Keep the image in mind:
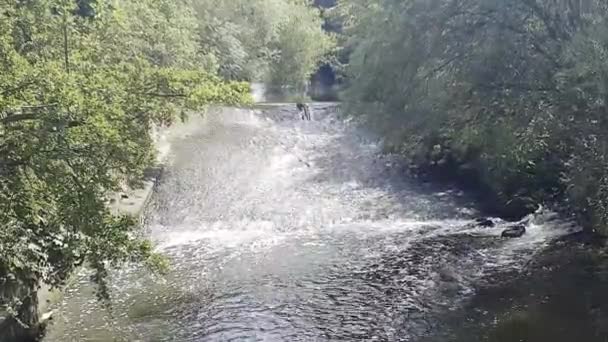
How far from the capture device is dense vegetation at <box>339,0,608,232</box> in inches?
314

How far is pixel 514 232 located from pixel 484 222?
1.04 m

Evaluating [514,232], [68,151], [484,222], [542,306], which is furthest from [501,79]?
[484,222]

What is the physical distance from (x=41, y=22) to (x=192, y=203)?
8301 mm

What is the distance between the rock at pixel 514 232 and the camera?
13703mm

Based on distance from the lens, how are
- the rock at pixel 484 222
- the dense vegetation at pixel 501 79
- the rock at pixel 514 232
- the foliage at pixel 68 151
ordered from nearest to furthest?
the foliage at pixel 68 151
the dense vegetation at pixel 501 79
the rock at pixel 514 232
the rock at pixel 484 222

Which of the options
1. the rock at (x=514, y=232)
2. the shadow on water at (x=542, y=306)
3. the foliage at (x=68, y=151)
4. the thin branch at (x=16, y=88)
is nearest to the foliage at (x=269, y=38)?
the rock at (x=514, y=232)

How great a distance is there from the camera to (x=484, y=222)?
48.4ft

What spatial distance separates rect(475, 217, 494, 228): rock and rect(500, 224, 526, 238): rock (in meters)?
0.62

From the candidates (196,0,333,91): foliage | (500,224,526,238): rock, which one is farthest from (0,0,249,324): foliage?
(196,0,333,91): foliage

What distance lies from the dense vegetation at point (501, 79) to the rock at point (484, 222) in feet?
15.7

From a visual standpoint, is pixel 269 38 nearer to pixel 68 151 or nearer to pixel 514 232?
pixel 514 232

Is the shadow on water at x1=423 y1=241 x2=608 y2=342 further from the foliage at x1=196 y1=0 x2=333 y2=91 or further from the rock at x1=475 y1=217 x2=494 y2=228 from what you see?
the foliage at x1=196 y1=0 x2=333 y2=91

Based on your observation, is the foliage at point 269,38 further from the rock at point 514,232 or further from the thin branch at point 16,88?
the thin branch at point 16,88

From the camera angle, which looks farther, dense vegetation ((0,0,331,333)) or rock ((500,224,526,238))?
rock ((500,224,526,238))
